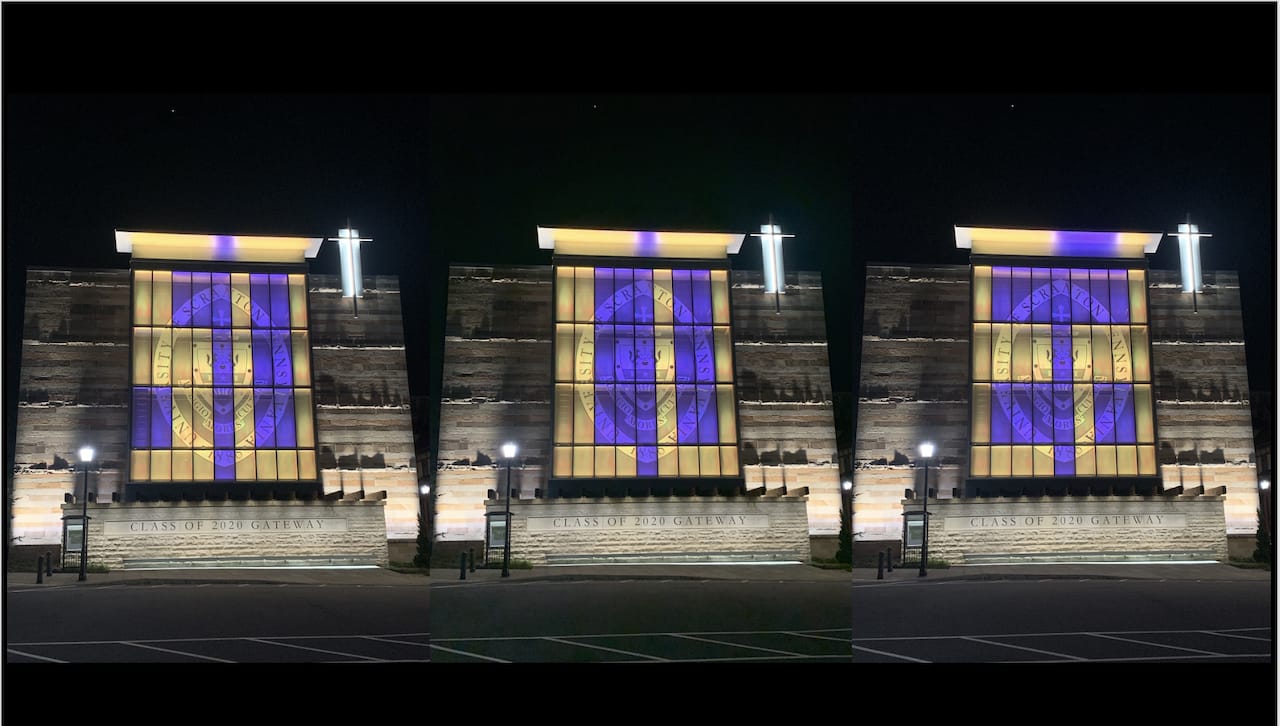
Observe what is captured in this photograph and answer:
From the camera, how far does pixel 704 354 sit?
16.1m

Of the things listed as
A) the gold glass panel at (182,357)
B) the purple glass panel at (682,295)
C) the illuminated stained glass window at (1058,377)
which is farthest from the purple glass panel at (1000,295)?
the gold glass panel at (182,357)

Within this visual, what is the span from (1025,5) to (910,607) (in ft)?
19.9

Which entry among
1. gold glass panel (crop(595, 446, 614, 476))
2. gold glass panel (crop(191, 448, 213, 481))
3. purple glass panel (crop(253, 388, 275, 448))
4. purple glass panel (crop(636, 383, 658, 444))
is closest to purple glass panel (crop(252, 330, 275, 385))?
purple glass panel (crop(253, 388, 275, 448))

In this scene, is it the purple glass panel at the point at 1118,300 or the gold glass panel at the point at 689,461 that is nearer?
the gold glass panel at the point at 689,461

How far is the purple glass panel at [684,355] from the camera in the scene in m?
16.0

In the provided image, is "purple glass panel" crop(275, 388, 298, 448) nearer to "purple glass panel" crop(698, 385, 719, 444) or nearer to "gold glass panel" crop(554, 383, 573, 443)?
"gold glass panel" crop(554, 383, 573, 443)

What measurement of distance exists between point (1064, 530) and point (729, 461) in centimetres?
415

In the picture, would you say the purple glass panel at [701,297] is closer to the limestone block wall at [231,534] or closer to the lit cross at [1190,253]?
the limestone block wall at [231,534]

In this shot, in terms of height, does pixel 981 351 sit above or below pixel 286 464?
above

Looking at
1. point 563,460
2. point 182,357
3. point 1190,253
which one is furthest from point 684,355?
point 1190,253

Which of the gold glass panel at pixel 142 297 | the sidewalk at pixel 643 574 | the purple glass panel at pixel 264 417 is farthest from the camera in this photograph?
the gold glass panel at pixel 142 297

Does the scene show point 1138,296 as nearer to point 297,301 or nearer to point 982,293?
point 982,293

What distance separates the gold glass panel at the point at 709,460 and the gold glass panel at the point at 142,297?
22.8 ft

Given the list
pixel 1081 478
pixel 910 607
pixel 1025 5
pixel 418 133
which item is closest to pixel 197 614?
pixel 418 133
